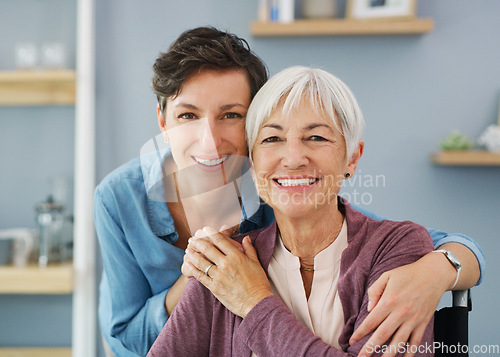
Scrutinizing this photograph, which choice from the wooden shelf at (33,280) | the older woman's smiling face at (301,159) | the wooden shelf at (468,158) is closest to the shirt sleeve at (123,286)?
the older woman's smiling face at (301,159)

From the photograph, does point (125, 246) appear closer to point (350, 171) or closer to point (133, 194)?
point (133, 194)

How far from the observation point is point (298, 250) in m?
1.03

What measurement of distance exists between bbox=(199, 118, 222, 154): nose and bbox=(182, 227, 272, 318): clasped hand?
0.19m

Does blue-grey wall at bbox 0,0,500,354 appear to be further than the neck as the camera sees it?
Yes

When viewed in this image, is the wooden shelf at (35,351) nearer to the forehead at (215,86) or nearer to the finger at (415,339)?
the forehead at (215,86)

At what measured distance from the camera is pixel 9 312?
8.01ft

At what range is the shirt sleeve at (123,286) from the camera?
4.03 feet

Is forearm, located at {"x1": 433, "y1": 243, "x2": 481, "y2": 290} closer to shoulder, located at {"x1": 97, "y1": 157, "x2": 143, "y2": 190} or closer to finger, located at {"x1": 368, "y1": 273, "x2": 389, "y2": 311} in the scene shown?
finger, located at {"x1": 368, "y1": 273, "x2": 389, "y2": 311}

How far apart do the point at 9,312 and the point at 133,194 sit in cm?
162

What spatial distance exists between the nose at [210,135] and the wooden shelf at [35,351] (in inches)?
70.9

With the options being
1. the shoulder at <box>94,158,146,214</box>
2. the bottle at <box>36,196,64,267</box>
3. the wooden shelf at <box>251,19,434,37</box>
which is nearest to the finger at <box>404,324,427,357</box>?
the shoulder at <box>94,158,146,214</box>

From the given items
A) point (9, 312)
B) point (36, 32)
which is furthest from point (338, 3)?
point (9, 312)

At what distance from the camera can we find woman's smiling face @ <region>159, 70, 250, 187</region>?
1.08m

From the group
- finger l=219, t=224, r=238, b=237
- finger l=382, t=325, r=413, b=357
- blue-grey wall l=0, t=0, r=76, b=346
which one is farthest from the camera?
blue-grey wall l=0, t=0, r=76, b=346
